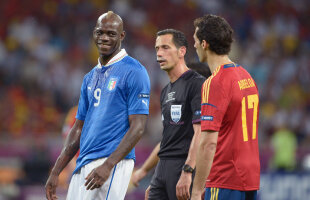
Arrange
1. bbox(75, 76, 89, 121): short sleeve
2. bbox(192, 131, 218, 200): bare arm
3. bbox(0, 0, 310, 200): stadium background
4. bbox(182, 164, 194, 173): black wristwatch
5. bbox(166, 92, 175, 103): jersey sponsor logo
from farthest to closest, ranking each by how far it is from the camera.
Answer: bbox(0, 0, 310, 200): stadium background
bbox(166, 92, 175, 103): jersey sponsor logo
bbox(182, 164, 194, 173): black wristwatch
bbox(75, 76, 89, 121): short sleeve
bbox(192, 131, 218, 200): bare arm

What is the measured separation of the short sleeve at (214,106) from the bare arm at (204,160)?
78 millimetres

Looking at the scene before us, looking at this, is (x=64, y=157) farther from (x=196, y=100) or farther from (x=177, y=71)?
(x=177, y=71)

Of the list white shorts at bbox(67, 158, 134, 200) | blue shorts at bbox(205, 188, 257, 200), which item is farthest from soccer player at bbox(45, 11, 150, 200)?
blue shorts at bbox(205, 188, 257, 200)

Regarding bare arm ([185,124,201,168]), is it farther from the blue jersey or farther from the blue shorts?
the blue jersey

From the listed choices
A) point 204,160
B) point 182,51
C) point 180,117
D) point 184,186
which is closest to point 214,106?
point 204,160

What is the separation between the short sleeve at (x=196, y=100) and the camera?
614 cm

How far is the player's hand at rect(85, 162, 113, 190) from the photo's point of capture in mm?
4900

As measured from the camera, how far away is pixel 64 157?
5.65 m

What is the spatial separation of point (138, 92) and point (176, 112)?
1.21m

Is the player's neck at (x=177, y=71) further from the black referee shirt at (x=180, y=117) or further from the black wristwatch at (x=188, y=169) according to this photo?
the black wristwatch at (x=188, y=169)

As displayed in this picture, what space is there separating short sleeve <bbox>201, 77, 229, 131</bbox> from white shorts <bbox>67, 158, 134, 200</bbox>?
0.84 m

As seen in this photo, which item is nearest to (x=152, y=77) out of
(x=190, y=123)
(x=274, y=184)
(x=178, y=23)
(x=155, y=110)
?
(x=155, y=110)

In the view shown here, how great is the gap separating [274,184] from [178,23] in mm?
8435

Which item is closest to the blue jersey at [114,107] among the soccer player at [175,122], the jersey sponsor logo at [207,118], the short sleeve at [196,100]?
the jersey sponsor logo at [207,118]
